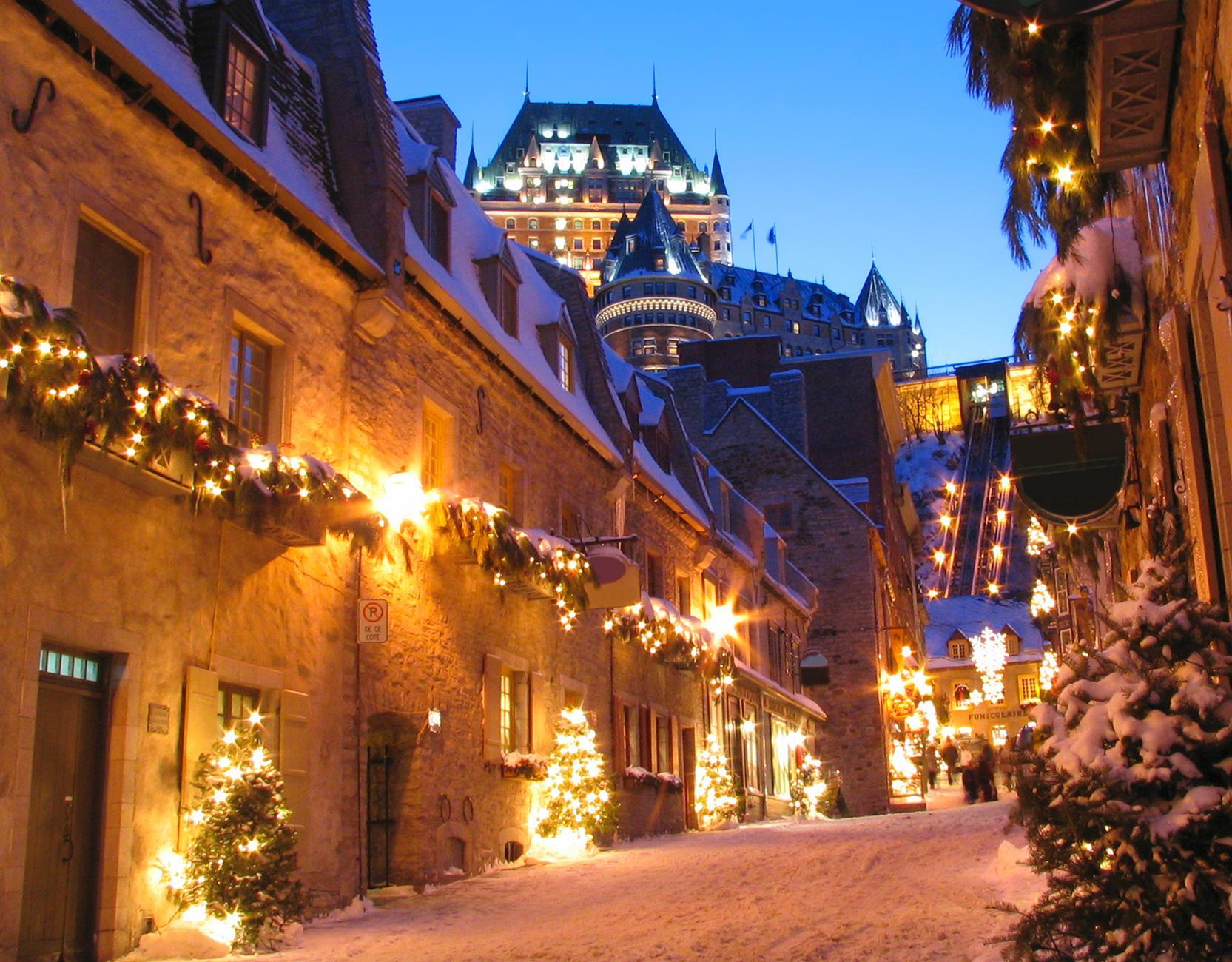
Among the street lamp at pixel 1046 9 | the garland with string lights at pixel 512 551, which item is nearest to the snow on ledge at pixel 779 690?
the garland with string lights at pixel 512 551

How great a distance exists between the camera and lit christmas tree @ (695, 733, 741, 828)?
79.5ft

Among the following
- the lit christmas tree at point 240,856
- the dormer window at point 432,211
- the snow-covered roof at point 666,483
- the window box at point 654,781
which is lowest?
the lit christmas tree at point 240,856

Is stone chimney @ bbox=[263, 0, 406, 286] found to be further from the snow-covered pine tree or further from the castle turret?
the castle turret

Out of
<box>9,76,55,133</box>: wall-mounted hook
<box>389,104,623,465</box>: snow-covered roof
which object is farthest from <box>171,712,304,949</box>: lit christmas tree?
<box>389,104,623,465</box>: snow-covered roof

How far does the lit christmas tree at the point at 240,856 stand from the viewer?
28.2ft

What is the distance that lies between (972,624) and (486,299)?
216ft

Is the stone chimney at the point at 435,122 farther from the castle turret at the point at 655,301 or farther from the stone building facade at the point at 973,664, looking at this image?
the castle turret at the point at 655,301

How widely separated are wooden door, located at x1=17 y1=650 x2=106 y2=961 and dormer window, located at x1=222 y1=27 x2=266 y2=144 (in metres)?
5.01

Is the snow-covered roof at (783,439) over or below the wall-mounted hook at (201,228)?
over

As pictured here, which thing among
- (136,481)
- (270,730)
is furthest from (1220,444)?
(270,730)

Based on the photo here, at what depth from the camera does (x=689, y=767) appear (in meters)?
24.3

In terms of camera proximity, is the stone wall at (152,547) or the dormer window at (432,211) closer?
the stone wall at (152,547)

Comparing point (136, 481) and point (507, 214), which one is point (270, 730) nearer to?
point (136, 481)

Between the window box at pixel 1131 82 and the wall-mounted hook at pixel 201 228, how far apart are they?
21.2 feet
